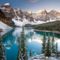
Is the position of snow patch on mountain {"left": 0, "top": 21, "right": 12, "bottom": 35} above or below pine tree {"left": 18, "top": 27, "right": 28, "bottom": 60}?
above

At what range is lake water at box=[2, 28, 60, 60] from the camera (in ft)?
6.54

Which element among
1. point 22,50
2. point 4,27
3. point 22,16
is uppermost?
point 22,16

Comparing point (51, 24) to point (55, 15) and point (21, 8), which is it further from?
point (21, 8)

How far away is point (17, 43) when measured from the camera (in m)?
2.01

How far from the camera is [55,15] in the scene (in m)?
2.04

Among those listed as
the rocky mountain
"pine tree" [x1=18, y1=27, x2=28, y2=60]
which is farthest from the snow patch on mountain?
"pine tree" [x1=18, y1=27, x2=28, y2=60]

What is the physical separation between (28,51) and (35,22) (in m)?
0.37

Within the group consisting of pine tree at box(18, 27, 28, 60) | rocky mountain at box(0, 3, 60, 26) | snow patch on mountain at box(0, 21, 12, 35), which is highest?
rocky mountain at box(0, 3, 60, 26)

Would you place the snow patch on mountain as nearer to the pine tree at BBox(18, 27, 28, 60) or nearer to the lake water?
the lake water

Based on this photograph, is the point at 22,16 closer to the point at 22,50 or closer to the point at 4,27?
the point at 4,27

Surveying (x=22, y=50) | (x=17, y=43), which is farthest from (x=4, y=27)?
(x=22, y=50)

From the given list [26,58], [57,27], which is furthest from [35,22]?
[26,58]

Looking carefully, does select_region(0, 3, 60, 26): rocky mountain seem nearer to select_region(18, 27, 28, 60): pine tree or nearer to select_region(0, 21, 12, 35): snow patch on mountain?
select_region(0, 21, 12, 35): snow patch on mountain

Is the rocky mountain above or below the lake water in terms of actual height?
above
